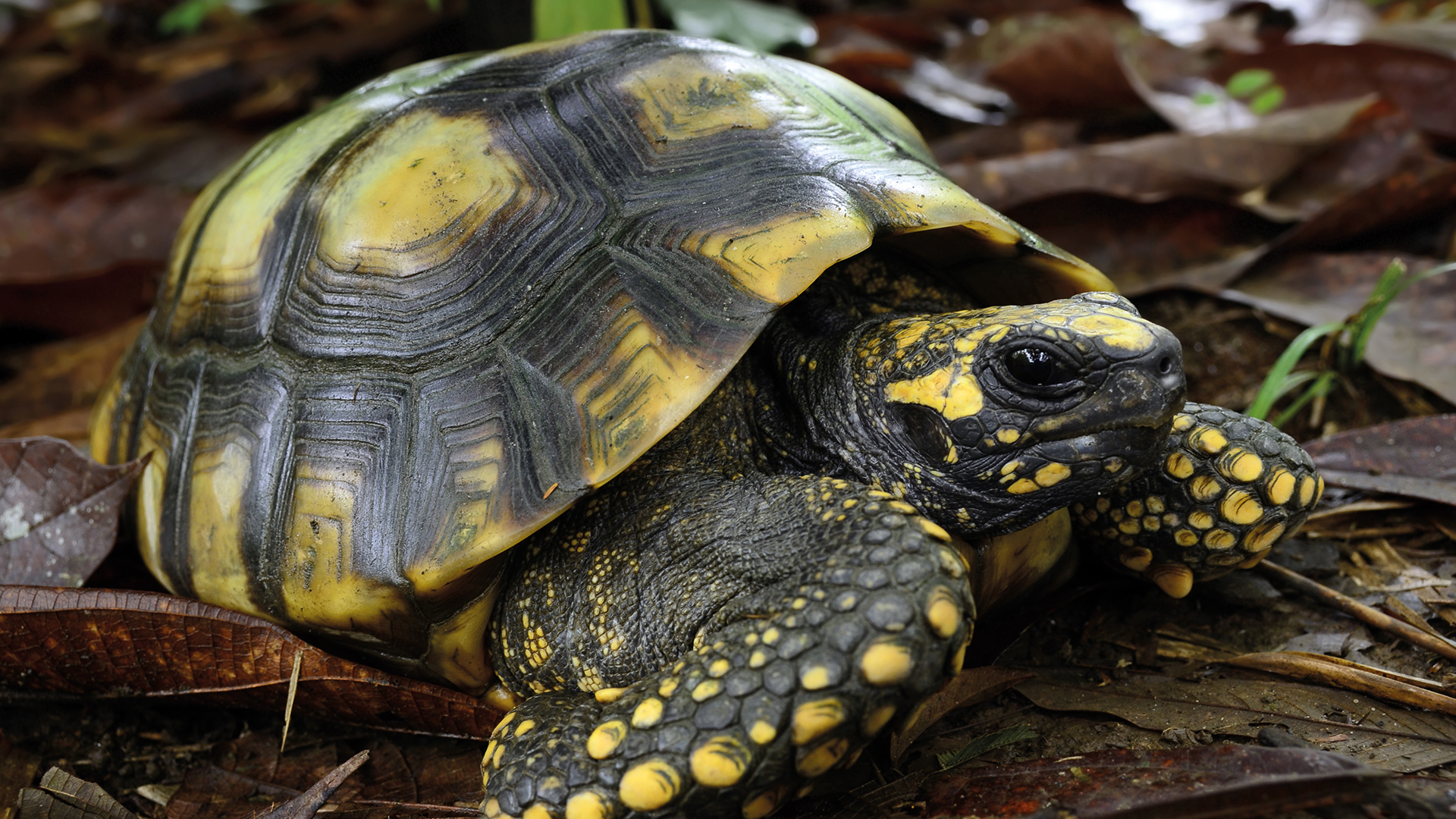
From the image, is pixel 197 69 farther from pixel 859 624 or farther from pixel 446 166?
pixel 859 624

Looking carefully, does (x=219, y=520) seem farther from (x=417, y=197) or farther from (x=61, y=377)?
(x=61, y=377)

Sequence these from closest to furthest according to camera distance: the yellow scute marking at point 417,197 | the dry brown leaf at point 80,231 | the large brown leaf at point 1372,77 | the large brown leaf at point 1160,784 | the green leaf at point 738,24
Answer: the large brown leaf at point 1160,784, the yellow scute marking at point 417,197, the dry brown leaf at point 80,231, the large brown leaf at point 1372,77, the green leaf at point 738,24

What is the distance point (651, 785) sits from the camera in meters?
1.50

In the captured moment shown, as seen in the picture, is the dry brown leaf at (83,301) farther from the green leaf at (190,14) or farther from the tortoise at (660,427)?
the green leaf at (190,14)

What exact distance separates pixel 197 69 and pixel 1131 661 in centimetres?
649

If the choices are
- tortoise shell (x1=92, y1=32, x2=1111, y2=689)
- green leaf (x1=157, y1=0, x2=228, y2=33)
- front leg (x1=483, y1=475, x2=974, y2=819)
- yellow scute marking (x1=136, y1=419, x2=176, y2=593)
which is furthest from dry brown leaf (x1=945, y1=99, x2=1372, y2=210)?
green leaf (x1=157, y1=0, x2=228, y2=33)

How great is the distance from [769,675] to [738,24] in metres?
3.47

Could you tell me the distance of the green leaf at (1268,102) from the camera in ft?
14.1

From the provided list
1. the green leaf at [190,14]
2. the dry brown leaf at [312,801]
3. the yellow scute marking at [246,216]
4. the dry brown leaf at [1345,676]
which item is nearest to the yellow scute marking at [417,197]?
the yellow scute marking at [246,216]

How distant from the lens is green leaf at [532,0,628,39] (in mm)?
3648

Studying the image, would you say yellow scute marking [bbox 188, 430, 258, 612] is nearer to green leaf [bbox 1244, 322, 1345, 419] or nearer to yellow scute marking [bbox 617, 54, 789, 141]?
yellow scute marking [bbox 617, 54, 789, 141]

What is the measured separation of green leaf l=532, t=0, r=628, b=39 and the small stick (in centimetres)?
287

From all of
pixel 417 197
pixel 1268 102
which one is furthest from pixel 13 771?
pixel 1268 102

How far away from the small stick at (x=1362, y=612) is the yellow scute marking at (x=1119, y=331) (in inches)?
36.5
